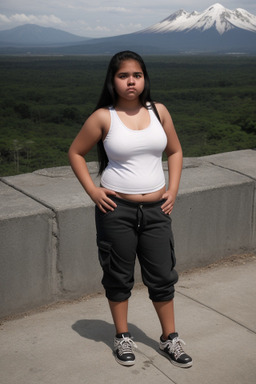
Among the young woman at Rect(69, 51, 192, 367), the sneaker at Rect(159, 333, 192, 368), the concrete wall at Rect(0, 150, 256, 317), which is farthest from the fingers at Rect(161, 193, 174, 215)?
the concrete wall at Rect(0, 150, 256, 317)

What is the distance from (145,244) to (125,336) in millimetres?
461

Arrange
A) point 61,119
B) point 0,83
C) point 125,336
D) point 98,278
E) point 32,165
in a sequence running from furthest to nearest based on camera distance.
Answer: point 0,83 → point 61,119 → point 32,165 → point 98,278 → point 125,336

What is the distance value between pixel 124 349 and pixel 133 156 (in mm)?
859

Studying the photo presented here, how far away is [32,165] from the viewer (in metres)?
22.3

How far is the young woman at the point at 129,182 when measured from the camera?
233 cm

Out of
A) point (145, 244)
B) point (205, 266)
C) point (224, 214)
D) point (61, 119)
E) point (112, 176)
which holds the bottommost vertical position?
point (61, 119)

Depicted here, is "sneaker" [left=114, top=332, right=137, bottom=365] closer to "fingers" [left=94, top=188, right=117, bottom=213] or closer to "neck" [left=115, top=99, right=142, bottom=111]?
"fingers" [left=94, top=188, right=117, bottom=213]

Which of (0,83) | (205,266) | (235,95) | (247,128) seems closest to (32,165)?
(247,128)

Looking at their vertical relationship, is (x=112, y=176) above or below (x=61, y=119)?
above

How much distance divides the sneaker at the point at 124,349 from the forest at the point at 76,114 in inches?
580

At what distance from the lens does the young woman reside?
233cm

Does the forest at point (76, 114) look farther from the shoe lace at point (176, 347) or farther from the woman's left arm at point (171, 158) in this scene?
the shoe lace at point (176, 347)

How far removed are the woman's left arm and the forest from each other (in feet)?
47.9

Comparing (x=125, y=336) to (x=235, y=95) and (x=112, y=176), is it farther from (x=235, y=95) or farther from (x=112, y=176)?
(x=235, y=95)
